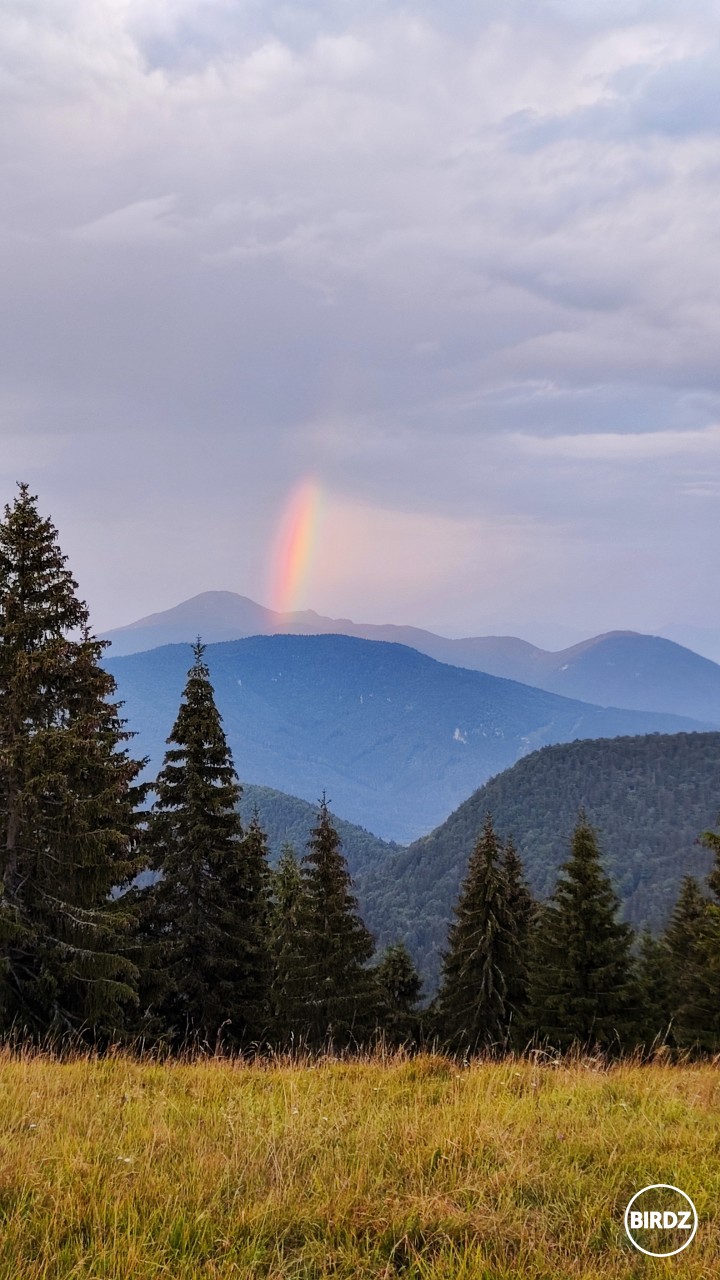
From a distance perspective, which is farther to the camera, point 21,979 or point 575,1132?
point 21,979

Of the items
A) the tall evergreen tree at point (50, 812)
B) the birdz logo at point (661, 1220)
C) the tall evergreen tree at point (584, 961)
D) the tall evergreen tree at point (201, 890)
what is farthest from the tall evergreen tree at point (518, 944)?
the birdz logo at point (661, 1220)

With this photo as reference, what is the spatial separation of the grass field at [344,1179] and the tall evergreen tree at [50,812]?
7255mm

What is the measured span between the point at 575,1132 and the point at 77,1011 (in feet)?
38.5

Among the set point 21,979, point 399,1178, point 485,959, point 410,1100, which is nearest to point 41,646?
point 21,979

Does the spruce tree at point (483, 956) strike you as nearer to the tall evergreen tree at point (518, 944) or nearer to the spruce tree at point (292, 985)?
the tall evergreen tree at point (518, 944)

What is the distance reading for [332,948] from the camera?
1033 inches

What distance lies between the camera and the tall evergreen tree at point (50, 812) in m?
12.6

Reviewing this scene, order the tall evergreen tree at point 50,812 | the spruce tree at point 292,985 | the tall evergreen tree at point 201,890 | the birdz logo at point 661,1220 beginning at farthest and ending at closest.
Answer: the spruce tree at point 292,985, the tall evergreen tree at point 201,890, the tall evergreen tree at point 50,812, the birdz logo at point 661,1220

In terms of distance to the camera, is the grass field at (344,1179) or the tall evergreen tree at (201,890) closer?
the grass field at (344,1179)

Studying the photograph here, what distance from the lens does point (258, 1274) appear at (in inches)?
117

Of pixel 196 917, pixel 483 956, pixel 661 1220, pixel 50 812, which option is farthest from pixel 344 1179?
pixel 483 956

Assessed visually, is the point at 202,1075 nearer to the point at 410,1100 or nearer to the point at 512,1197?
the point at 410,1100

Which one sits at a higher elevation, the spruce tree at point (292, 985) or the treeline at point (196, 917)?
the treeline at point (196, 917)

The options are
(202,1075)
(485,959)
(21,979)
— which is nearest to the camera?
(202,1075)
